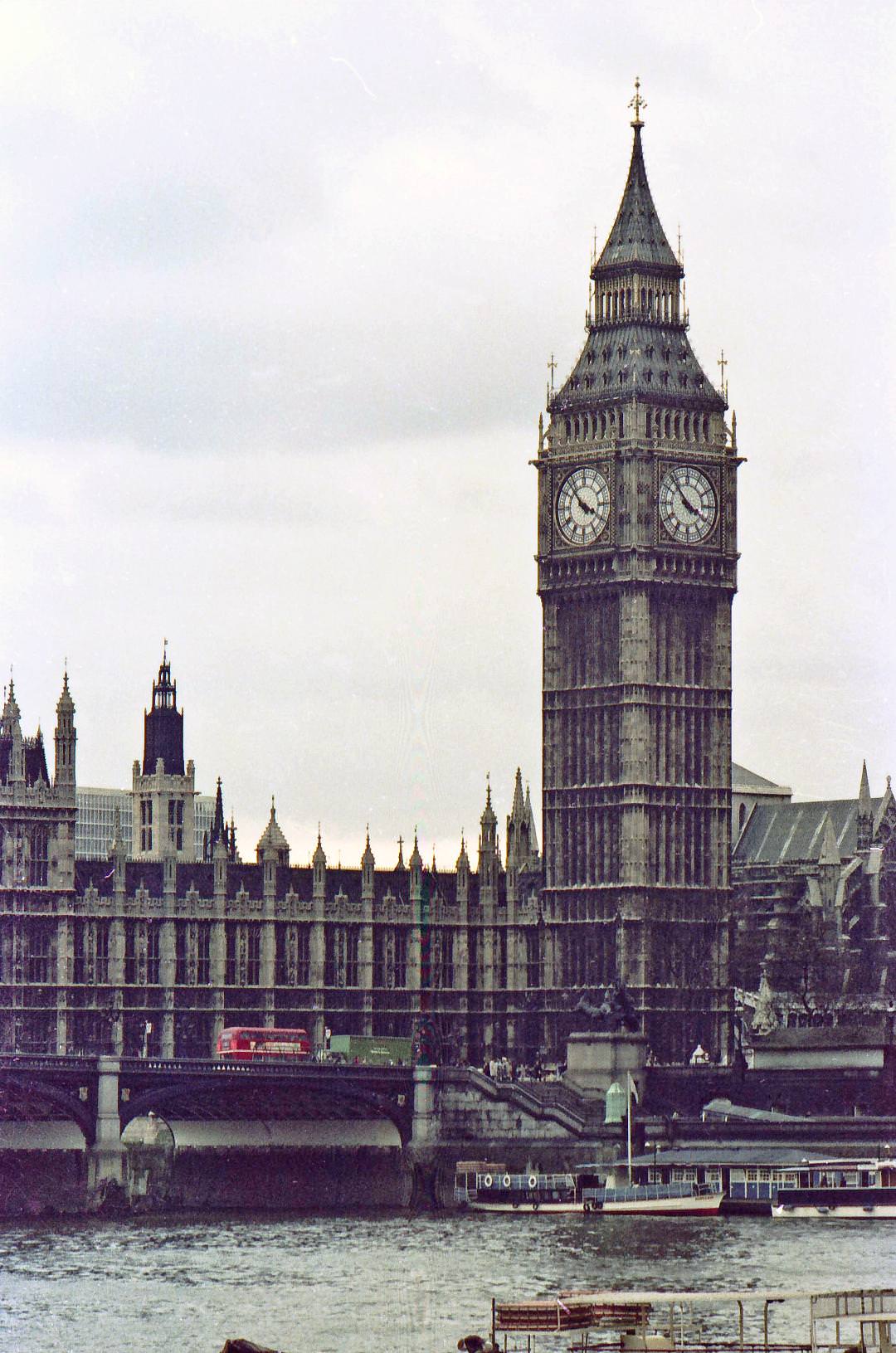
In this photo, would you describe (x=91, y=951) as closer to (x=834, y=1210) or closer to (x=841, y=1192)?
(x=841, y=1192)

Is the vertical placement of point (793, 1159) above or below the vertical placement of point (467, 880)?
below

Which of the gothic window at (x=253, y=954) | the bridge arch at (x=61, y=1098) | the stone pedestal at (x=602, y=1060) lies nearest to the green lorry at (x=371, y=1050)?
the stone pedestal at (x=602, y=1060)

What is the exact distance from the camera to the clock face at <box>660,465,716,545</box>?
19388 centimetres

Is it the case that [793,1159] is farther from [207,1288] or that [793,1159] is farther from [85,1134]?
[207,1288]

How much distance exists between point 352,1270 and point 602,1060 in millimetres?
43814

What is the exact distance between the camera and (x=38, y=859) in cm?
18525

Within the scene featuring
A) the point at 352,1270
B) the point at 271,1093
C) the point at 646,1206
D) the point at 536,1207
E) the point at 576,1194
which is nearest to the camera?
the point at 352,1270

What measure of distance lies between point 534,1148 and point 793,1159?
36.0 ft

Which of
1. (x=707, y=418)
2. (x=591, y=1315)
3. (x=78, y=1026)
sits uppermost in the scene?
(x=707, y=418)

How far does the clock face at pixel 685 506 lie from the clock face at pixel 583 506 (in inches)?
95.8

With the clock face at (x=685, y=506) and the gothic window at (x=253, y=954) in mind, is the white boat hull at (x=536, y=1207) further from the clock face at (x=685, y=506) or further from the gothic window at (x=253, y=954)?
the clock face at (x=685, y=506)

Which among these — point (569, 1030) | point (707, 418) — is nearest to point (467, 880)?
point (569, 1030)

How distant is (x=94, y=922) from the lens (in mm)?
186750

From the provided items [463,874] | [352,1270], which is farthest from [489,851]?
[352,1270]
